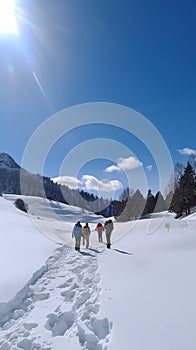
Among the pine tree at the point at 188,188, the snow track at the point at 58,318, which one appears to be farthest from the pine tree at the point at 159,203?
the snow track at the point at 58,318

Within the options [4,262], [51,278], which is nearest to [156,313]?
[51,278]

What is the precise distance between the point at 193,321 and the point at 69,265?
314 inches

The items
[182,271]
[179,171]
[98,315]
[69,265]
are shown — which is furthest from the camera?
[179,171]

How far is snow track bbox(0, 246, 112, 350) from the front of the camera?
553cm

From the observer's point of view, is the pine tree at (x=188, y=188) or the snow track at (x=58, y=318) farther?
the pine tree at (x=188, y=188)

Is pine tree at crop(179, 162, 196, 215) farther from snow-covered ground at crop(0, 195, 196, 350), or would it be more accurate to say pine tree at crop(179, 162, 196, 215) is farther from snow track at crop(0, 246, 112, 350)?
snow track at crop(0, 246, 112, 350)

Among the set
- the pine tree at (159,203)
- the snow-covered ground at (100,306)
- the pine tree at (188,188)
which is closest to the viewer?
the snow-covered ground at (100,306)

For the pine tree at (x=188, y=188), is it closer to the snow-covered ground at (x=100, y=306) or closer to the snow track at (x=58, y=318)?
the snow-covered ground at (x=100, y=306)

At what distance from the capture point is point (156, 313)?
21.0 ft

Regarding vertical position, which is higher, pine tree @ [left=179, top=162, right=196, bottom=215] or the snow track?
pine tree @ [left=179, top=162, right=196, bottom=215]

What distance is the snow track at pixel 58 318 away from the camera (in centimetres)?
553

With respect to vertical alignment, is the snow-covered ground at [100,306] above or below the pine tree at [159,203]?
below

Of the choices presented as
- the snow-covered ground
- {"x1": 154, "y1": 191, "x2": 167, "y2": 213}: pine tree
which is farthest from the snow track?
{"x1": 154, "y1": 191, "x2": 167, "y2": 213}: pine tree

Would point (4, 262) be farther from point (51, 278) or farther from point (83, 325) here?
point (83, 325)
